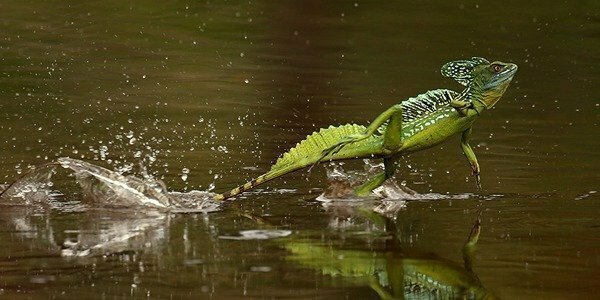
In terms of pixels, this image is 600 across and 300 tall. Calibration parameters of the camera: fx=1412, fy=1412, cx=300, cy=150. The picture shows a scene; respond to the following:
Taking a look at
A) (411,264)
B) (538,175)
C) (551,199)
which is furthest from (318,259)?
(538,175)

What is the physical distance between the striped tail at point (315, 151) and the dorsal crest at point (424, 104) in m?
0.25

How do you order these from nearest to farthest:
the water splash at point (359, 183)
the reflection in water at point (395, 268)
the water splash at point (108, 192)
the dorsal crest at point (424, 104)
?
the reflection in water at point (395, 268) < the water splash at point (108, 192) < the dorsal crest at point (424, 104) < the water splash at point (359, 183)

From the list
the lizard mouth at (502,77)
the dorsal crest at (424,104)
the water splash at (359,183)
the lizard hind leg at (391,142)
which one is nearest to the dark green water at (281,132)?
the water splash at (359,183)

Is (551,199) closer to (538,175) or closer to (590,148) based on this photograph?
(538,175)

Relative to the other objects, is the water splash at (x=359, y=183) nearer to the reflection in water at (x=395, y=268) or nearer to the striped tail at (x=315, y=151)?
the striped tail at (x=315, y=151)

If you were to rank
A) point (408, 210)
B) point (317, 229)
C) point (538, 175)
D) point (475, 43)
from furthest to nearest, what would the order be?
point (475, 43) → point (538, 175) → point (408, 210) → point (317, 229)

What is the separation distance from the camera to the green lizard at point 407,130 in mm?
8203

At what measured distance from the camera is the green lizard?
26.9 ft

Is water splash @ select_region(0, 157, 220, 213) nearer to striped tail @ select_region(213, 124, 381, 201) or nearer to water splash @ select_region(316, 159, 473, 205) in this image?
striped tail @ select_region(213, 124, 381, 201)

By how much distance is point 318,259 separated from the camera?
22.6ft

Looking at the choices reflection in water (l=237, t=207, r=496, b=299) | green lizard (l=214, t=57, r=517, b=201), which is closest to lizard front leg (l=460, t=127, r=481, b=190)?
green lizard (l=214, t=57, r=517, b=201)

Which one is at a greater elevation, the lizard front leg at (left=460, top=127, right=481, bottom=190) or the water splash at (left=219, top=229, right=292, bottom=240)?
the lizard front leg at (left=460, top=127, right=481, bottom=190)

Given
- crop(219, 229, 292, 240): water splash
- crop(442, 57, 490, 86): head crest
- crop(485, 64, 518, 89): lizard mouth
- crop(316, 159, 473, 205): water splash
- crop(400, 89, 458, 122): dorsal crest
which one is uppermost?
crop(442, 57, 490, 86): head crest

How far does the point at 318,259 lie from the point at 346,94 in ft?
21.1
